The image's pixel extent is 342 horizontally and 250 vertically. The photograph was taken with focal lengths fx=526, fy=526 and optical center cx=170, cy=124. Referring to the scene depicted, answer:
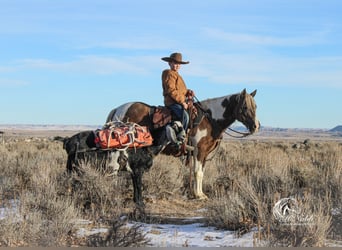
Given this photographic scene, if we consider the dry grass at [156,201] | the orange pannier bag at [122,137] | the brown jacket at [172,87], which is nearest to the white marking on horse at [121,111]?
the brown jacket at [172,87]

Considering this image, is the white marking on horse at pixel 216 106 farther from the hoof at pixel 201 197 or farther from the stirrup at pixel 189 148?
the hoof at pixel 201 197

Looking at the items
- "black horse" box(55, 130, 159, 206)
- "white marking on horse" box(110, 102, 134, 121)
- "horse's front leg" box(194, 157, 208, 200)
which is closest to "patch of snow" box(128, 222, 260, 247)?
"black horse" box(55, 130, 159, 206)

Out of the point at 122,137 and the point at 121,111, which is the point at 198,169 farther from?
the point at 122,137

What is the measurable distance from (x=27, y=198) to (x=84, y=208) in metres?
1.02

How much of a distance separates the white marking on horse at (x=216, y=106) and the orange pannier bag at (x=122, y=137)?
223 centimetres

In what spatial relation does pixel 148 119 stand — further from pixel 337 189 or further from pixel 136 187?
pixel 337 189

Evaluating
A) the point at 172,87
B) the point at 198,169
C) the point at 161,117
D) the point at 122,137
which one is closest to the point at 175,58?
the point at 172,87

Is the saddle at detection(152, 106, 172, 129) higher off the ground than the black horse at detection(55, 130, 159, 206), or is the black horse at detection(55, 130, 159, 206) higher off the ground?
the saddle at detection(152, 106, 172, 129)

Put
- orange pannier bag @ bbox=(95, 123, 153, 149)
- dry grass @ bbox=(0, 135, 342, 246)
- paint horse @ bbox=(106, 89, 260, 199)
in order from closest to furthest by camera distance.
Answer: dry grass @ bbox=(0, 135, 342, 246) → orange pannier bag @ bbox=(95, 123, 153, 149) → paint horse @ bbox=(106, 89, 260, 199)

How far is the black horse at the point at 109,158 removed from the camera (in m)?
9.24

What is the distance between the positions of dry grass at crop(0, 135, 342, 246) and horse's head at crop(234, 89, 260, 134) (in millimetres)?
1086

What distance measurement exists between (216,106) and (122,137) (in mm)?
2958

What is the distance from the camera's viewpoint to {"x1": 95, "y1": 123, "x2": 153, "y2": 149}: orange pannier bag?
904 cm

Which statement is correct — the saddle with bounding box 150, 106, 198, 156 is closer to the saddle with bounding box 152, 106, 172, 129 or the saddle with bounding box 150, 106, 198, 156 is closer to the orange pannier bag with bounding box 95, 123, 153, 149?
the saddle with bounding box 152, 106, 172, 129
